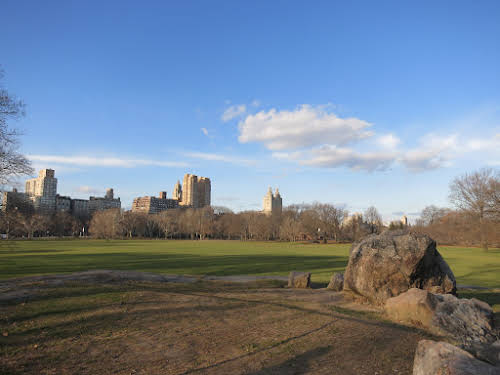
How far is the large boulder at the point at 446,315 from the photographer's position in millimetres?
9180

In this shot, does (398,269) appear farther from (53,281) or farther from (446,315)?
(53,281)

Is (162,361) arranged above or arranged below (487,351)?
below

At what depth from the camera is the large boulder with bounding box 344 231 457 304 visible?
1294 centimetres

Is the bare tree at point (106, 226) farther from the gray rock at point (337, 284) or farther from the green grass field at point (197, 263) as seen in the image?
the gray rock at point (337, 284)

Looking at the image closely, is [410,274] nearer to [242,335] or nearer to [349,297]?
[349,297]

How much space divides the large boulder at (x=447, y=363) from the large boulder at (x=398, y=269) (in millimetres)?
7994

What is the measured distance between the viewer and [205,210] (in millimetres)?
141750

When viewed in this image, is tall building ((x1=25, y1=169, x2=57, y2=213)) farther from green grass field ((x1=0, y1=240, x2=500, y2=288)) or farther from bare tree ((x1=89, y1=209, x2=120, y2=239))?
green grass field ((x1=0, y1=240, x2=500, y2=288))

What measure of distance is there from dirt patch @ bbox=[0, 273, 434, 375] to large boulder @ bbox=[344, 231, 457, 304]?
2.97 ft

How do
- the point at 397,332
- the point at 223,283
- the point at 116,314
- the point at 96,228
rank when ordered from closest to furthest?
the point at 397,332, the point at 116,314, the point at 223,283, the point at 96,228

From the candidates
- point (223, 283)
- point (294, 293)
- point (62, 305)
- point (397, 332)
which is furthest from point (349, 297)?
point (62, 305)

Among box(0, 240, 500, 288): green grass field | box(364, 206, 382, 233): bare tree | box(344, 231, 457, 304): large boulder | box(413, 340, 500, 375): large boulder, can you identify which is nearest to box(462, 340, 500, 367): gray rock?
box(413, 340, 500, 375): large boulder

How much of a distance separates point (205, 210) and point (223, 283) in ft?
410

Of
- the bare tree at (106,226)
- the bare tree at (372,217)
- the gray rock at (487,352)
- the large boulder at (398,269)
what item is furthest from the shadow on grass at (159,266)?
the bare tree at (372,217)
